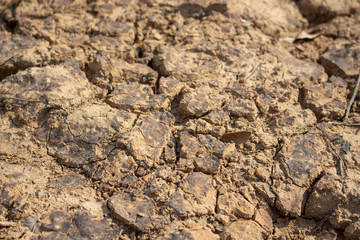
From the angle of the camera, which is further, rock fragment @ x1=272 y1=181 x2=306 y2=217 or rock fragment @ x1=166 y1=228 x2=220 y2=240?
rock fragment @ x1=272 y1=181 x2=306 y2=217

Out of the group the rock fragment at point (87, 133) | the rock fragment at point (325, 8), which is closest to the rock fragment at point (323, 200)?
the rock fragment at point (87, 133)

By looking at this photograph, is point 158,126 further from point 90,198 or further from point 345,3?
point 345,3

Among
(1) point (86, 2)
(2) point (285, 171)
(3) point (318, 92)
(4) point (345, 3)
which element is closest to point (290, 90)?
(3) point (318, 92)

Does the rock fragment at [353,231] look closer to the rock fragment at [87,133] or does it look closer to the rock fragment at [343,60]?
the rock fragment at [343,60]

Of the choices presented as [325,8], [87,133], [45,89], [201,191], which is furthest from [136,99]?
[325,8]

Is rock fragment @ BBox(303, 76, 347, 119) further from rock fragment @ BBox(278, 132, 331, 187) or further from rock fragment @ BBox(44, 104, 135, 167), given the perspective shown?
rock fragment @ BBox(44, 104, 135, 167)

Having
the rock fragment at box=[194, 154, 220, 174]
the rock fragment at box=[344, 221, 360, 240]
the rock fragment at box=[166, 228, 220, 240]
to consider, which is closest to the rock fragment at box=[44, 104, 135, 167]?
the rock fragment at box=[194, 154, 220, 174]

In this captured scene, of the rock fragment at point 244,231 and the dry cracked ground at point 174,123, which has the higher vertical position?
the dry cracked ground at point 174,123
